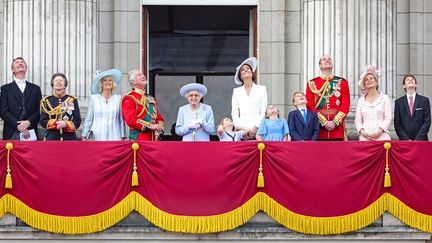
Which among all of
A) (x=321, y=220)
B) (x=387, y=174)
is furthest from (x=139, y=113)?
(x=387, y=174)

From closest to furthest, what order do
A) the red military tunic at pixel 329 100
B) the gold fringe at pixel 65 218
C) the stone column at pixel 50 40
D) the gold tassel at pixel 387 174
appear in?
the gold fringe at pixel 65 218 < the gold tassel at pixel 387 174 < the red military tunic at pixel 329 100 < the stone column at pixel 50 40

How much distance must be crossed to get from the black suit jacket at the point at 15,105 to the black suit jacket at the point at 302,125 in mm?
4075

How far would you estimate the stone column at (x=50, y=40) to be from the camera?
24.7 metres

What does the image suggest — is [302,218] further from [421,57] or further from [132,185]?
[421,57]

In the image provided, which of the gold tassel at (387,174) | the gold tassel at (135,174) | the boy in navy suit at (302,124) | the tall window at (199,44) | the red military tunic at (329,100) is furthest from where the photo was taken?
the tall window at (199,44)

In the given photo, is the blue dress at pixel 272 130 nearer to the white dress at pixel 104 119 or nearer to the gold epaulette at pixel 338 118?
the gold epaulette at pixel 338 118

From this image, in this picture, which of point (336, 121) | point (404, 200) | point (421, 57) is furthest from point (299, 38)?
point (404, 200)

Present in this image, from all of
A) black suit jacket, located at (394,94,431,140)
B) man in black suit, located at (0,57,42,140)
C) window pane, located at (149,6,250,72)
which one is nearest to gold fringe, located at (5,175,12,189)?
man in black suit, located at (0,57,42,140)

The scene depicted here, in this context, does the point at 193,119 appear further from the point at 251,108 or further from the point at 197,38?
the point at 197,38

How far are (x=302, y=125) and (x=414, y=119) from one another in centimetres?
185

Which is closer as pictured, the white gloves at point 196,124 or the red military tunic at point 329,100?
the white gloves at point 196,124

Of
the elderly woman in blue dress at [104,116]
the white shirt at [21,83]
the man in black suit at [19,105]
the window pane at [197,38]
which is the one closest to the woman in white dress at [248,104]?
the elderly woman in blue dress at [104,116]

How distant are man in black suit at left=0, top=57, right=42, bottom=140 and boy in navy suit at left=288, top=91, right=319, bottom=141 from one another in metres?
4.07

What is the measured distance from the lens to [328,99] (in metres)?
22.9
